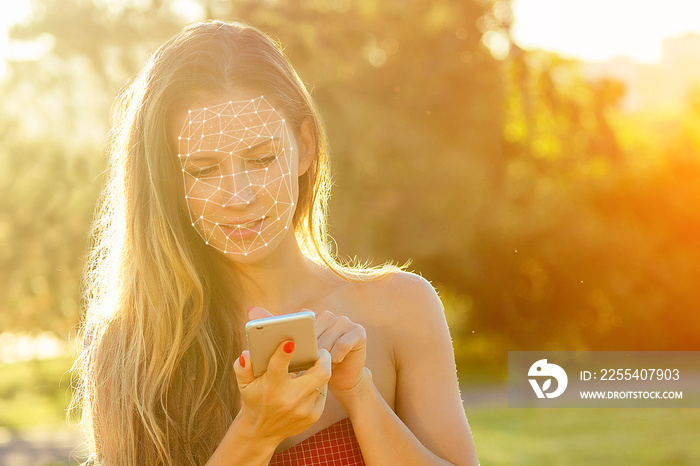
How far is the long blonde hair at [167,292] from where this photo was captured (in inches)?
134

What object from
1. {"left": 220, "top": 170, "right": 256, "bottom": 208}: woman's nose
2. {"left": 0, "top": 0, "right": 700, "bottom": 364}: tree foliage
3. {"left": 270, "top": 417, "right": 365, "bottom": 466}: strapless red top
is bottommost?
{"left": 270, "top": 417, "right": 365, "bottom": 466}: strapless red top

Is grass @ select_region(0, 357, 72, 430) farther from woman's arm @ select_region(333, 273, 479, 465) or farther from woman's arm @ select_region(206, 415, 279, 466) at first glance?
woman's arm @ select_region(206, 415, 279, 466)

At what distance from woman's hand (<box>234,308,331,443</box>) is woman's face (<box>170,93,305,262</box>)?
69 centimetres

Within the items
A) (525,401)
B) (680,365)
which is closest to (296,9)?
(525,401)

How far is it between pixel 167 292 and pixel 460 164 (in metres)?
14.1

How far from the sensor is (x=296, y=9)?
1655 centimetres

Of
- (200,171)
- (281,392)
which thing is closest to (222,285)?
(200,171)

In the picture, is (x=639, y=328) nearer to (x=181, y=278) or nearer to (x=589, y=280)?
(x=589, y=280)

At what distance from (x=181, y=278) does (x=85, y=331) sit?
0.60 meters

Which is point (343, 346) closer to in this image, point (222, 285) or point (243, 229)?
point (243, 229)

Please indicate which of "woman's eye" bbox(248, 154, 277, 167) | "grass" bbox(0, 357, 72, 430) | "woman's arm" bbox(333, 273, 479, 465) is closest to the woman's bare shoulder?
"woman's arm" bbox(333, 273, 479, 465)

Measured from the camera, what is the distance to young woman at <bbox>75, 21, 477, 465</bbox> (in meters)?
3.26

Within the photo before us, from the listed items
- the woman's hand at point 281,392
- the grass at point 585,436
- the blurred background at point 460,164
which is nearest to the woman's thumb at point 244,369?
the woman's hand at point 281,392

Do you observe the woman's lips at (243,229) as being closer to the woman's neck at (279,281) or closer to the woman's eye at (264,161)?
the woman's eye at (264,161)
